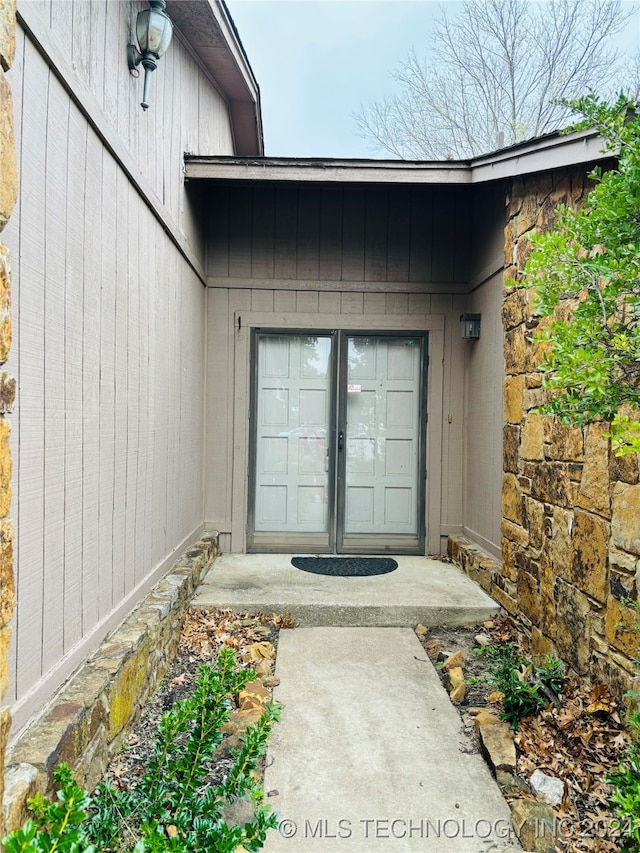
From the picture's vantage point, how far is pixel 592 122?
1996mm

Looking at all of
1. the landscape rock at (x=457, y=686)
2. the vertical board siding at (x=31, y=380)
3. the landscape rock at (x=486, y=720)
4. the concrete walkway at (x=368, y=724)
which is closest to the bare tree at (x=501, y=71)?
the concrete walkway at (x=368, y=724)

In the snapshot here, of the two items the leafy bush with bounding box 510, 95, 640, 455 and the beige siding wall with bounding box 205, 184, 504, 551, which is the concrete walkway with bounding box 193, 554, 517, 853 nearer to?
the beige siding wall with bounding box 205, 184, 504, 551

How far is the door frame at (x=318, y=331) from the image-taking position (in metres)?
4.84

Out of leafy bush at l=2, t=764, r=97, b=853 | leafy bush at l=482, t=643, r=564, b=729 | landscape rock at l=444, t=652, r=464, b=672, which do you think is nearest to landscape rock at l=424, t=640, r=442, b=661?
landscape rock at l=444, t=652, r=464, b=672

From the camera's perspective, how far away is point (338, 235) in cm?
481

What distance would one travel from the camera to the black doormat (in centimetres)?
430

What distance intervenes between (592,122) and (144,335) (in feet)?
7.08

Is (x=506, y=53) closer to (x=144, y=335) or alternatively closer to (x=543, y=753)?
(x=144, y=335)

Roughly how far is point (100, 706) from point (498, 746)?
1.52m

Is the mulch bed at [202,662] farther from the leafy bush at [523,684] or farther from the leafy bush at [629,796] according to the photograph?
the leafy bush at [629,796]

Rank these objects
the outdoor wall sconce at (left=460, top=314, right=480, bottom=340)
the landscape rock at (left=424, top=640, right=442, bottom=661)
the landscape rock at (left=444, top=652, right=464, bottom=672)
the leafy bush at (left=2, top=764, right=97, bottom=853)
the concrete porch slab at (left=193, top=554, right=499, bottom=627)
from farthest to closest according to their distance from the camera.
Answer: the outdoor wall sconce at (left=460, top=314, right=480, bottom=340)
the concrete porch slab at (left=193, top=554, right=499, bottom=627)
the landscape rock at (left=424, top=640, right=442, bottom=661)
the landscape rock at (left=444, top=652, right=464, bottom=672)
the leafy bush at (left=2, top=764, right=97, bottom=853)

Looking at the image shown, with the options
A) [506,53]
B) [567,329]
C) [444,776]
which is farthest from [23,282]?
[506,53]

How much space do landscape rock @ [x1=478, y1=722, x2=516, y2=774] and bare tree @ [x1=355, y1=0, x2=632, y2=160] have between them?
9.15 m

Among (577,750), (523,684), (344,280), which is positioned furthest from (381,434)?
(577,750)
